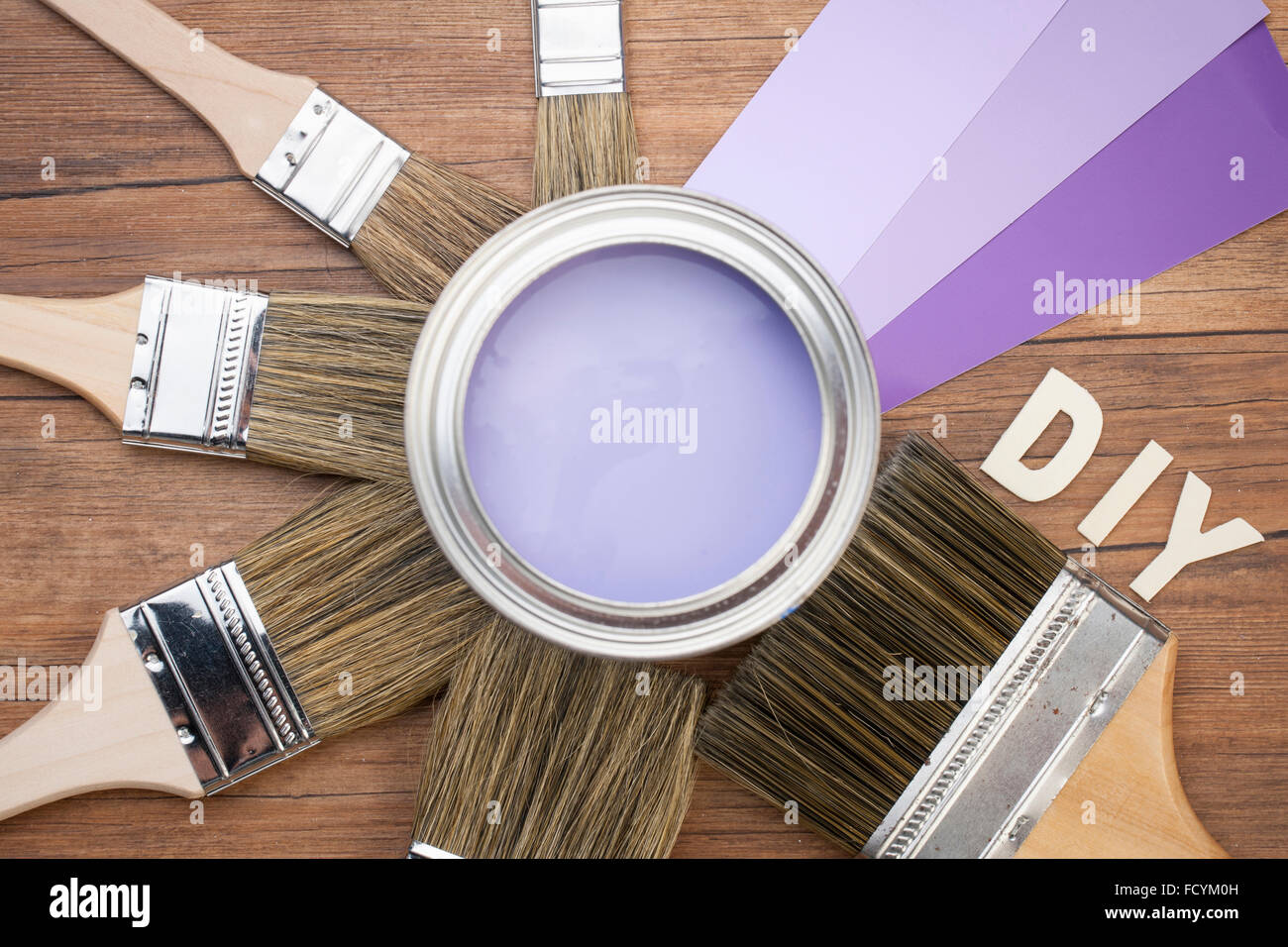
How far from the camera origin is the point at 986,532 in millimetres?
1077

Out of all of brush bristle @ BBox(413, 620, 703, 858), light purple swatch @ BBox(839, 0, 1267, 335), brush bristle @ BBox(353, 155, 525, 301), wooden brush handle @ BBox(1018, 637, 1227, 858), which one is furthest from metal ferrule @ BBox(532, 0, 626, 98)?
wooden brush handle @ BBox(1018, 637, 1227, 858)

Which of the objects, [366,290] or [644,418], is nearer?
[644,418]

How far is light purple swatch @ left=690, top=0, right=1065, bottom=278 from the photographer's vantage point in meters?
1.11

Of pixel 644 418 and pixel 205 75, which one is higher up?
pixel 205 75

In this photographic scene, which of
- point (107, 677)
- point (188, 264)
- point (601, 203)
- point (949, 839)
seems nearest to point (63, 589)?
point (107, 677)

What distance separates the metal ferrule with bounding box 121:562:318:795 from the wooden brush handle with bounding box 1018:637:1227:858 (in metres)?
0.91

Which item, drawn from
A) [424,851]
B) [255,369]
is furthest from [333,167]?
[424,851]

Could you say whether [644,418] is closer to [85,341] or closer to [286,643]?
[286,643]

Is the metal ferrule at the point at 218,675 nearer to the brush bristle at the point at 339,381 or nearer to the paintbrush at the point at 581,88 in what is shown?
the brush bristle at the point at 339,381

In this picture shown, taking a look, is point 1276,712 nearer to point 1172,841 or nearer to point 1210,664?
point 1210,664

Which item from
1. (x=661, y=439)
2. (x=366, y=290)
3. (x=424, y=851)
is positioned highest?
(x=366, y=290)

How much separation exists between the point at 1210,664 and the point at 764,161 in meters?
0.86

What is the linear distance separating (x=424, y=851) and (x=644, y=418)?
589mm

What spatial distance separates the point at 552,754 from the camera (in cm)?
108
